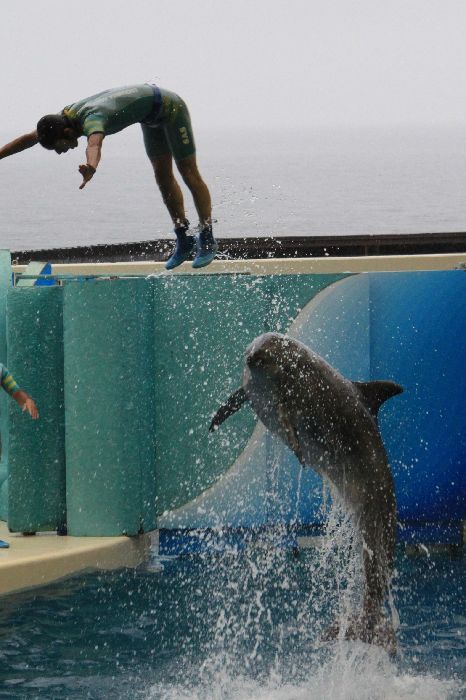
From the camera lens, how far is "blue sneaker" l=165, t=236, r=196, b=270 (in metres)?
8.05

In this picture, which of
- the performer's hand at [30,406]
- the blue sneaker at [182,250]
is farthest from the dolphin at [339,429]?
the performer's hand at [30,406]

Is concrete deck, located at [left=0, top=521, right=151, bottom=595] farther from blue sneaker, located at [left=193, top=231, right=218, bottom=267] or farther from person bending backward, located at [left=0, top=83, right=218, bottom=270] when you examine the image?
blue sneaker, located at [left=193, top=231, right=218, bottom=267]

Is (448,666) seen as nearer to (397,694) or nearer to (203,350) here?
(397,694)

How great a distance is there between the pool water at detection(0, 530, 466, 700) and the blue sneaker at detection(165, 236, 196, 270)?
2.39m

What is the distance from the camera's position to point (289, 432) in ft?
18.5

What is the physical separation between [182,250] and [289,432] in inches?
107

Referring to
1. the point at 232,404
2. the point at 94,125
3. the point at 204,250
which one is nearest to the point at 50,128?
the point at 94,125

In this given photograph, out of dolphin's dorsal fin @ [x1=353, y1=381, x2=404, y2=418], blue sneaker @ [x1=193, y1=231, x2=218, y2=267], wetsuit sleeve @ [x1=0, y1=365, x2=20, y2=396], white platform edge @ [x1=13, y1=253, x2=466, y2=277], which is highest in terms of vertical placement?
blue sneaker @ [x1=193, y1=231, x2=218, y2=267]

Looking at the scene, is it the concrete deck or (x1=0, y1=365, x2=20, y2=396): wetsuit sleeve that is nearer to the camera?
the concrete deck

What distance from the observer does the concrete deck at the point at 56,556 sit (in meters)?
8.90

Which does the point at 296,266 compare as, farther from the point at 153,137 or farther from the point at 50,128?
the point at 50,128

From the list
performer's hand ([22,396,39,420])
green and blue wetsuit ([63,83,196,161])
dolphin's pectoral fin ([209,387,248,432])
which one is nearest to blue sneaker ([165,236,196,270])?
green and blue wetsuit ([63,83,196,161])

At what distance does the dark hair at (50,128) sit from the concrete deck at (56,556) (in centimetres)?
331

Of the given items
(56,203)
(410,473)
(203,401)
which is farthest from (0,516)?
(56,203)
